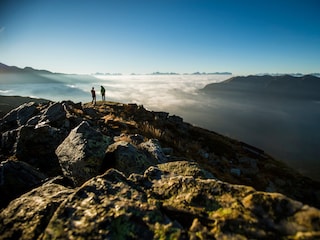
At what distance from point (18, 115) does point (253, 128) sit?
201m

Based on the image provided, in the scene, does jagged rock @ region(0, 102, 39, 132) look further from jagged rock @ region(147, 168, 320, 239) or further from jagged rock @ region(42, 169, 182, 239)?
jagged rock @ region(147, 168, 320, 239)

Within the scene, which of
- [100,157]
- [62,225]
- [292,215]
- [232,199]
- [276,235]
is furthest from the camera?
[100,157]

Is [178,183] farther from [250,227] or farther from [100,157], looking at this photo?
[100,157]

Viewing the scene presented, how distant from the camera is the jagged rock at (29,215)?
3.36 meters

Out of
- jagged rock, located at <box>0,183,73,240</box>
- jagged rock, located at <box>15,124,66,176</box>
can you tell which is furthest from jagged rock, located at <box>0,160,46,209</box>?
jagged rock, located at <box>15,124,66,176</box>

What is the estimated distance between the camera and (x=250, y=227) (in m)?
2.82

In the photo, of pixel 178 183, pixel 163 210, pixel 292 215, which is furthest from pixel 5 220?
pixel 292 215

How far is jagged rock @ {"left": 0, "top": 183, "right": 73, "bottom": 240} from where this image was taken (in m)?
3.36

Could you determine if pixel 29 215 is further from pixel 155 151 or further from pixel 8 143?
pixel 8 143

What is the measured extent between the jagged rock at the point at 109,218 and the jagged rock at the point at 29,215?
1.86 ft

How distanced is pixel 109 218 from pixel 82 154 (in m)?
4.35

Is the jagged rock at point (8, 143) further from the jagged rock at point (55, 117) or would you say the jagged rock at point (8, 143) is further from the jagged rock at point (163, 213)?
the jagged rock at point (163, 213)

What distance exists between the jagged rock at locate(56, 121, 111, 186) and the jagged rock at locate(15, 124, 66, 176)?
83.6 inches

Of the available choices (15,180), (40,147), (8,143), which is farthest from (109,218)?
(8,143)
